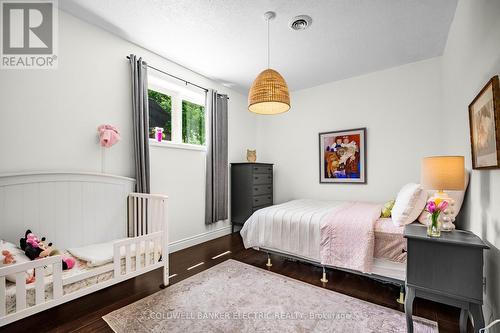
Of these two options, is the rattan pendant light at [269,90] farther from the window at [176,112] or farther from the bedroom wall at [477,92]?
the window at [176,112]

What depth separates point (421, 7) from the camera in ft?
7.00

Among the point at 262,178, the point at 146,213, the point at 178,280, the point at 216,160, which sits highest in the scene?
the point at 216,160

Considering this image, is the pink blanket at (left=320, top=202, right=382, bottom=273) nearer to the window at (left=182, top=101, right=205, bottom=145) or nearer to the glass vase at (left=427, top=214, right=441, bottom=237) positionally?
the glass vase at (left=427, top=214, right=441, bottom=237)

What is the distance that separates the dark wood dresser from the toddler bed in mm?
1799

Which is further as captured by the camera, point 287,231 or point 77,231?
point 287,231

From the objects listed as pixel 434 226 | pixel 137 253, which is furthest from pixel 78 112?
pixel 434 226

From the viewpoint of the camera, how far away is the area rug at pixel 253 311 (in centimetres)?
164

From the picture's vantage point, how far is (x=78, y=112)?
2.31m

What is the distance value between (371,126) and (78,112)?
13.0 feet

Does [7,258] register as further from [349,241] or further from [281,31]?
[281,31]

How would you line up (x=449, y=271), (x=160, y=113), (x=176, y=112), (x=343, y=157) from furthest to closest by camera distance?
(x=343, y=157), (x=176, y=112), (x=160, y=113), (x=449, y=271)

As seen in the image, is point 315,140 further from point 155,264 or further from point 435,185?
point 155,264

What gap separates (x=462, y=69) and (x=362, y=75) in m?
1.76

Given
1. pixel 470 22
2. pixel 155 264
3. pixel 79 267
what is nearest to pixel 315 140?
pixel 470 22
